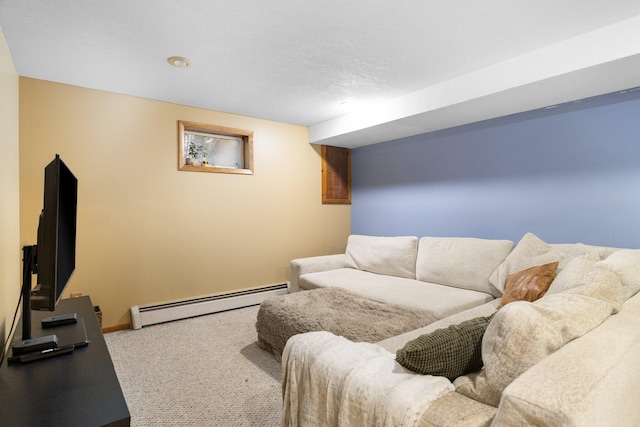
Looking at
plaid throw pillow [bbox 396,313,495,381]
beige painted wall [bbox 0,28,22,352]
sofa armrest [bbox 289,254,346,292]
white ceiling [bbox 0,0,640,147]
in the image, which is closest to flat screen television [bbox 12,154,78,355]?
beige painted wall [bbox 0,28,22,352]

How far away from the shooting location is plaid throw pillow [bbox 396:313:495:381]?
1021mm

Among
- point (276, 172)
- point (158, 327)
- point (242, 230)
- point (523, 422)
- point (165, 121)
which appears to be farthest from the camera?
point (276, 172)

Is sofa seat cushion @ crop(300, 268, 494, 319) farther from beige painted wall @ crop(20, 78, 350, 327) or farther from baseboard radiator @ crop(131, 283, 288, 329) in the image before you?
beige painted wall @ crop(20, 78, 350, 327)

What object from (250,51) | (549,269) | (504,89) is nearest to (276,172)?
(250,51)

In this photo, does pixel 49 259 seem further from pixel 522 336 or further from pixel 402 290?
pixel 402 290

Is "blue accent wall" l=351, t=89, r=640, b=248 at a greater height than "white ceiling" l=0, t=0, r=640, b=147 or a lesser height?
lesser

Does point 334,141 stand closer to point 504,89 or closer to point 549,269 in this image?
point 504,89

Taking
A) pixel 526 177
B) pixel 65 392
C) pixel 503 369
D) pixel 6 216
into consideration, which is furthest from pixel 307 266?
pixel 503 369

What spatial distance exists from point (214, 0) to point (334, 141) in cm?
277

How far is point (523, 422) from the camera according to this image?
2.16 feet

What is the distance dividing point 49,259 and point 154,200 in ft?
7.79

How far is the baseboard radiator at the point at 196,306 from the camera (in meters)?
3.22

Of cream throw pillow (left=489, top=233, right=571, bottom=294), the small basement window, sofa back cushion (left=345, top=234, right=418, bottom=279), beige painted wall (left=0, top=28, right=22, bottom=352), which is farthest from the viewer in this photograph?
the small basement window

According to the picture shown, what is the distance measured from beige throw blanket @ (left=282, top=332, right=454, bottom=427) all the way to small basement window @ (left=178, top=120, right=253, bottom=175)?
9.36 feet
